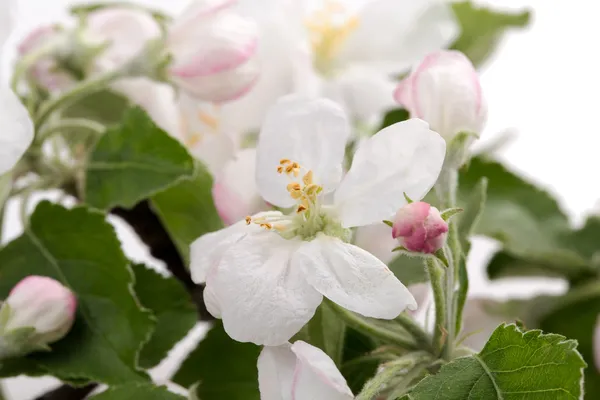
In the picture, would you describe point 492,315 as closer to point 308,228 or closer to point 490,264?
point 490,264

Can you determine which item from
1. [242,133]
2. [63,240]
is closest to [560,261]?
[242,133]

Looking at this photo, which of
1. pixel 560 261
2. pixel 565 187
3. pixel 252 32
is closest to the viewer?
pixel 252 32

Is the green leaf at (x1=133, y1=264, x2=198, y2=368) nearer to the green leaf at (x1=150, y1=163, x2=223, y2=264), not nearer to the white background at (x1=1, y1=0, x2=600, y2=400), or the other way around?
the green leaf at (x1=150, y1=163, x2=223, y2=264)

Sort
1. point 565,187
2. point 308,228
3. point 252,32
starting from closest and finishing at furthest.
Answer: point 308,228
point 252,32
point 565,187

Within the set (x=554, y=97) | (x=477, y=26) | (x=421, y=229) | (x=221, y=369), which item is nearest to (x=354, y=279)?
(x=421, y=229)

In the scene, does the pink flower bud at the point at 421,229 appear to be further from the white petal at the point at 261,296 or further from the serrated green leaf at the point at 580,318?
the serrated green leaf at the point at 580,318
